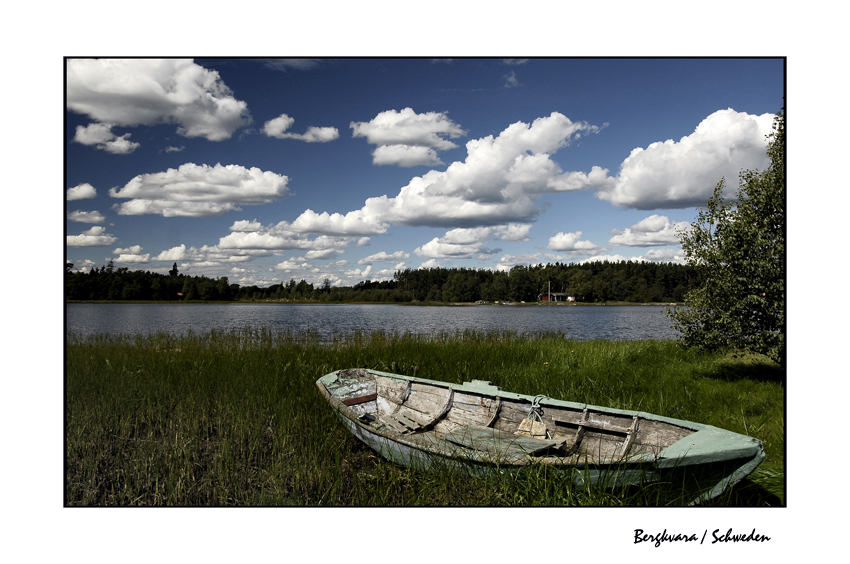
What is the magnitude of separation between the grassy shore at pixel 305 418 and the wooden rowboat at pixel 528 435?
196 mm

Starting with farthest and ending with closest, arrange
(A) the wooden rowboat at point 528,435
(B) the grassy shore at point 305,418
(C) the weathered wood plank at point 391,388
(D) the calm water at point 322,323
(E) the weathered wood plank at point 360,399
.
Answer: (D) the calm water at point 322,323
(C) the weathered wood plank at point 391,388
(E) the weathered wood plank at point 360,399
(B) the grassy shore at point 305,418
(A) the wooden rowboat at point 528,435

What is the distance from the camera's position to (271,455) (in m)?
4.68

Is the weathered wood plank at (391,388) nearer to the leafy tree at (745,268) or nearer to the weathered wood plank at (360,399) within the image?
the weathered wood plank at (360,399)

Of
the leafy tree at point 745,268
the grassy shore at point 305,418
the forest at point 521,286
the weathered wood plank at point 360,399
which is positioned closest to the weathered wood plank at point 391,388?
the weathered wood plank at point 360,399

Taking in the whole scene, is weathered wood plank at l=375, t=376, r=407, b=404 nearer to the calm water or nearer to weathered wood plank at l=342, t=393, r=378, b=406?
weathered wood plank at l=342, t=393, r=378, b=406

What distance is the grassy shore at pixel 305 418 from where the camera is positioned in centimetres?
377

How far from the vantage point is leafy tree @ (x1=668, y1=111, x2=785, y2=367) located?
6387mm

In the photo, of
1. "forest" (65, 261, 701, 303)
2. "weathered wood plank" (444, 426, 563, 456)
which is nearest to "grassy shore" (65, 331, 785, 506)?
"weathered wood plank" (444, 426, 563, 456)

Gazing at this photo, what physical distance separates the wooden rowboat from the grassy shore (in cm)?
20

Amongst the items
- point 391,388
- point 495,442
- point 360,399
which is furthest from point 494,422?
point 360,399

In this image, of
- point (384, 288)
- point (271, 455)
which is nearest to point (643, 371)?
point (271, 455)

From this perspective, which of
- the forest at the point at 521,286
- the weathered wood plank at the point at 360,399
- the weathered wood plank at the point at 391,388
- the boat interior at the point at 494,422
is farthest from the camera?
the forest at the point at 521,286
